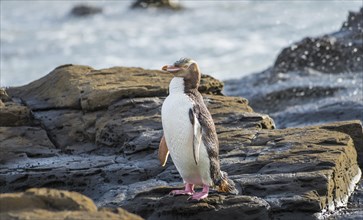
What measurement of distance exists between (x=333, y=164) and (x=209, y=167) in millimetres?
1345

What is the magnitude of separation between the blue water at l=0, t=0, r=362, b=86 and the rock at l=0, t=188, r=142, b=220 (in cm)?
1650

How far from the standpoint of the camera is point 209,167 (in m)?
8.61

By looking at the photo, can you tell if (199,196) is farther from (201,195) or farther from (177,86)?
(177,86)

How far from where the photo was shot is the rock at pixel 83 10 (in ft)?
112

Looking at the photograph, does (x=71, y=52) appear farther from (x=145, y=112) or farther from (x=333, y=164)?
(x=333, y=164)

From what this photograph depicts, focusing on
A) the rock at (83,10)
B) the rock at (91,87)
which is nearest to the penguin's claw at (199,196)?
the rock at (91,87)

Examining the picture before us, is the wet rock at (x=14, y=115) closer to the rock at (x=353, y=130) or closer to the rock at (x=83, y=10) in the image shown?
the rock at (x=353, y=130)

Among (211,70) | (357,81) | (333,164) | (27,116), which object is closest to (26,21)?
(211,70)

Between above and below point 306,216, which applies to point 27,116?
above

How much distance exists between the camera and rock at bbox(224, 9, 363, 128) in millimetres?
14758

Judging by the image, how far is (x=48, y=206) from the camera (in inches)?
250

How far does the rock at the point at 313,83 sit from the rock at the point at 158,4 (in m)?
→ 13.5

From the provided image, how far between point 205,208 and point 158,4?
26.2 metres

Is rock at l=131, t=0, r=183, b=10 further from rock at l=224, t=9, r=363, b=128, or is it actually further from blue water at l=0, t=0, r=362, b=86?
rock at l=224, t=9, r=363, b=128
